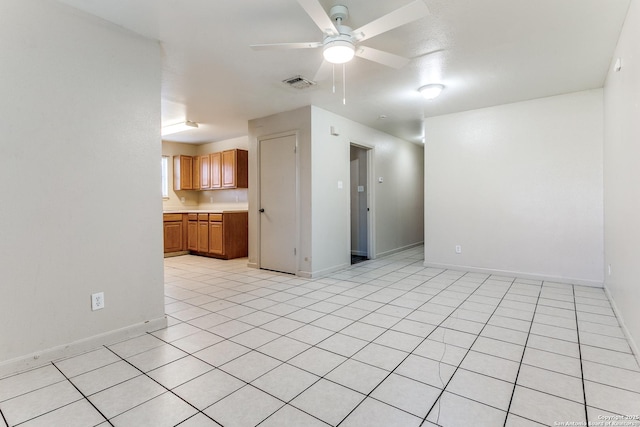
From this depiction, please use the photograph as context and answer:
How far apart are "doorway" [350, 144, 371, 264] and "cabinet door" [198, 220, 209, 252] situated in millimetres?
2964

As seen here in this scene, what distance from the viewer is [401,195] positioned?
22.3ft

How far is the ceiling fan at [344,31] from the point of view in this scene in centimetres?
181

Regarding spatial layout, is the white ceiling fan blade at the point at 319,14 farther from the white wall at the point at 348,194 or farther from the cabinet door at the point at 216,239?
the cabinet door at the point at 216,239

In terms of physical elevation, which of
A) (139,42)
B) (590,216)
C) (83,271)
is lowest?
(83,271)

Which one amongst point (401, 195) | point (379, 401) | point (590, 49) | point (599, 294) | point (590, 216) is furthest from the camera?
point (401, 195)

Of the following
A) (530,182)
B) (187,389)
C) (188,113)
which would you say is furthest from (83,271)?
(530,182)

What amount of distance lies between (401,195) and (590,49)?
13.6 ft

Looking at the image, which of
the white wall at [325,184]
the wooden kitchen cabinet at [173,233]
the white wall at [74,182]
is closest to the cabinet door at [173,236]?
the wooden kitchen cabinet at [173,233]

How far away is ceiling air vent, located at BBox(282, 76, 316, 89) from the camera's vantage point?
345 cm

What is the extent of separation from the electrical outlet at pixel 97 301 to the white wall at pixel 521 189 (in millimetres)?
4389

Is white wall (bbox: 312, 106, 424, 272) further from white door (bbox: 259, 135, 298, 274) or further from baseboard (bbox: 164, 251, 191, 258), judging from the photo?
baseboard (bbox: 164, 251, 191, 258)

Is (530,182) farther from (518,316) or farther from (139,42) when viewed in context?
(139,42)

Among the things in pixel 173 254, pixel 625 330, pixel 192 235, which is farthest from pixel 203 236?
pixel 625 330

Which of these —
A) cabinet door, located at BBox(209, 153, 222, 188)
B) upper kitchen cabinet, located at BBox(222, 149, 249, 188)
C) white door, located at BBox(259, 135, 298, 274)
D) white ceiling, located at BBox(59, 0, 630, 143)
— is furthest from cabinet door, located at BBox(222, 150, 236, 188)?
white ceiling, located at BBox(59, 0, 630, 143)
